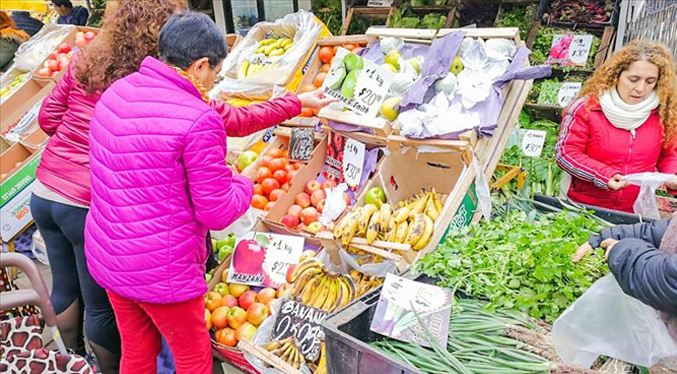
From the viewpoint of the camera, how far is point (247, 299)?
2.99 meters

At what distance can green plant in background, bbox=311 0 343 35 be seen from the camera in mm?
6426

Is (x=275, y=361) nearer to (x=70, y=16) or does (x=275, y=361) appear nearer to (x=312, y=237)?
(x=312, y=237)

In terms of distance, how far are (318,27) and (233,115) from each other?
2015 millimetres

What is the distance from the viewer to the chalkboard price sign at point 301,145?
3.56 m

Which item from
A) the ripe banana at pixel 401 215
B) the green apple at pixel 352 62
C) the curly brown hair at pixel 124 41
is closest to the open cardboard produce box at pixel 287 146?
the green apple at pixel 352 62

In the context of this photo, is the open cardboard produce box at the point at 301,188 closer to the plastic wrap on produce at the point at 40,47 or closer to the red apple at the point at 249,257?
the red apple at the point at 249,257

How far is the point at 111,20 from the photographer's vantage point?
2328mm

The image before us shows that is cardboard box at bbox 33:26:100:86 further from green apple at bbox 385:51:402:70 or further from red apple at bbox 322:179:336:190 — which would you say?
green apple at bbox 385:51:402:70

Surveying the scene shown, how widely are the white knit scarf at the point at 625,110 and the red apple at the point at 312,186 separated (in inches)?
69.6

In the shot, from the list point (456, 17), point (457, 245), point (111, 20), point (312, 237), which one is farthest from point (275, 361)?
point (456, 17)

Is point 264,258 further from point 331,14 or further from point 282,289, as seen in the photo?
point 331,14

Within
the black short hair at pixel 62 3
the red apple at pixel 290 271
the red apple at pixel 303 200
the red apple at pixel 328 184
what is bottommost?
the red apple at pixel 290 271

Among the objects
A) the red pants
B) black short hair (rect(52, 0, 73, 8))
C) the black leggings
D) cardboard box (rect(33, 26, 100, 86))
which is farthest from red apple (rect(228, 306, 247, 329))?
black short hair (rect(52, 0, 73, 8))

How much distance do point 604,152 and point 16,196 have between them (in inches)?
188
